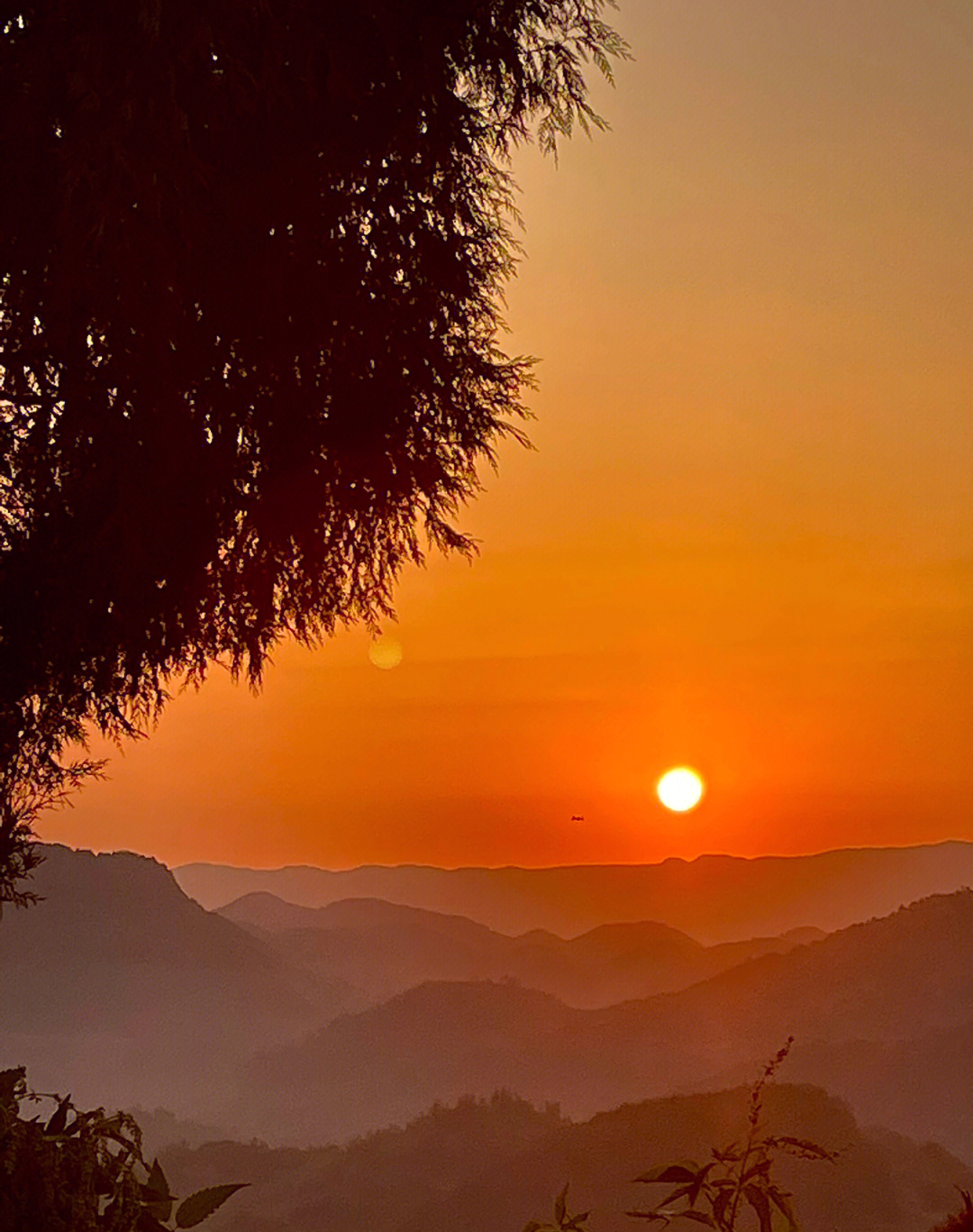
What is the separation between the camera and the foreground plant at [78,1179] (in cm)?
468

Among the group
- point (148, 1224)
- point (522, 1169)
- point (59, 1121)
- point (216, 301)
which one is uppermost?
point (216, 301)

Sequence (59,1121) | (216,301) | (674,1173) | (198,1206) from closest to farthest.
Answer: (674,1173)
(198,1206)
(59,1121)
(216,301)

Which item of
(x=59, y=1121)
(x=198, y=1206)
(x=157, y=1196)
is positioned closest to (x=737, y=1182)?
(x=198, y=1206)

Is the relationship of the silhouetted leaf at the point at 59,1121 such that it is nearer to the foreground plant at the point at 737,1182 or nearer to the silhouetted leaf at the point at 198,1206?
the silhouetted leaf at the point at 198,1206

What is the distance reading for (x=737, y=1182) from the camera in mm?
2826

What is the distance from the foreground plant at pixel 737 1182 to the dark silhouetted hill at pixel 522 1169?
322ft

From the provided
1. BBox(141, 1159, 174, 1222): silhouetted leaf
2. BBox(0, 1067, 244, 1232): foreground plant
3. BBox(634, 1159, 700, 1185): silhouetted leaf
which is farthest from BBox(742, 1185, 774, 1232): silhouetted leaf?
BBox(141, 1159, 174, 1222): silhouetted leaf

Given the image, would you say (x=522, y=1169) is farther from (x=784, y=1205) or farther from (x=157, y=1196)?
(x=784, y=1205)

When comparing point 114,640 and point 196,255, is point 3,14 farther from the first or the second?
point 114,640

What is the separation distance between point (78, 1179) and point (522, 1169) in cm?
14754

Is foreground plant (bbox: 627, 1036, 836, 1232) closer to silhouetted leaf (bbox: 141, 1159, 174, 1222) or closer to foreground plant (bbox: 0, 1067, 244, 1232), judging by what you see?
foreground plant (bbox: 0, 1067, 244, 1232)

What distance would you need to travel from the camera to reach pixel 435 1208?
140 m

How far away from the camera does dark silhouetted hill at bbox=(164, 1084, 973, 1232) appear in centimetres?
11288

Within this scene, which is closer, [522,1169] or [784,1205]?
[784,1205]
